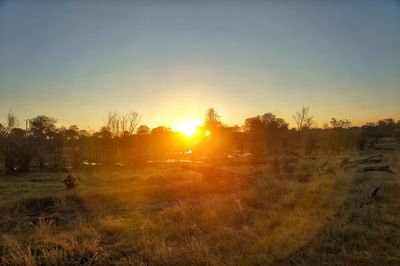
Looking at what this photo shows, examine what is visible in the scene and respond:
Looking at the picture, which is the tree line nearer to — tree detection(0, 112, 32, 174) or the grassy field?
tree detection(0, 112, 32, 174)

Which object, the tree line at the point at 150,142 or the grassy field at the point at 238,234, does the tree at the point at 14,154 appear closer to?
the tree line at the point at 150,142

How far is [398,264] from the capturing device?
6.14m

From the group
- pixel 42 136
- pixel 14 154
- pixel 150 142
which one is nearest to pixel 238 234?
pixel 14 154

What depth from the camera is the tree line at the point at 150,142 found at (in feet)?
148

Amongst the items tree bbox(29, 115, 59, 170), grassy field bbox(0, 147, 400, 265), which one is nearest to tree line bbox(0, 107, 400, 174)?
tree bbox(29, 115, 59, 170)

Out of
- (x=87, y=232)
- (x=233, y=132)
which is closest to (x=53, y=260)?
(x=87, y=232)

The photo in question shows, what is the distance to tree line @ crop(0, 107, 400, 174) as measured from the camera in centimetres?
4506

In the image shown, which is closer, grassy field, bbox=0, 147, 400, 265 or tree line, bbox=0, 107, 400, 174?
grassy field, bbox=0, 147, 400, 265

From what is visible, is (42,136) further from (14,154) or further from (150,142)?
(150,142)

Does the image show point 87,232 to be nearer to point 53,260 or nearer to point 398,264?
point 53,260

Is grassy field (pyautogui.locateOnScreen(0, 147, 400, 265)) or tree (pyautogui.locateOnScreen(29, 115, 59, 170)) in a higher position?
tree (pyautogui.locateOnScreen(29, 115, 59, 170))

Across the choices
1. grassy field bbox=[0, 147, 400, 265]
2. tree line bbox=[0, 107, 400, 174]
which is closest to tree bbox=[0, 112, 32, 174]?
tree line bbox=[0, 107, 400, 174]

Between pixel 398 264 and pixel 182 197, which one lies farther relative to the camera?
pixel 182 197

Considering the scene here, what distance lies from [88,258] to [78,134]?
3560 inches
